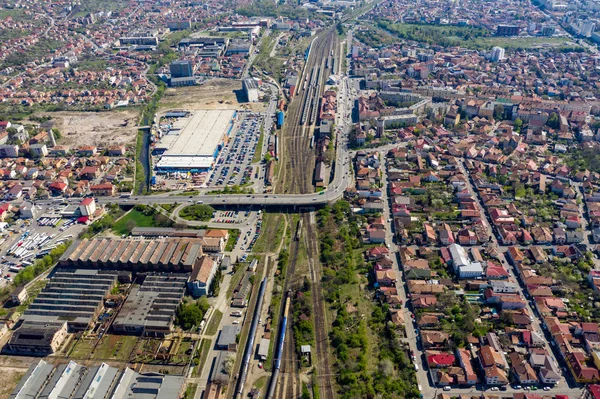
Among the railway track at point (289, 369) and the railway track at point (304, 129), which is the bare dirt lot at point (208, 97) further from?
the railway track at point (289, 369)

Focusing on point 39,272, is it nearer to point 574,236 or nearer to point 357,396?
point 357,396

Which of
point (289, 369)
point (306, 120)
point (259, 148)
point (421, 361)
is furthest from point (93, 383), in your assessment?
point (306, 120)

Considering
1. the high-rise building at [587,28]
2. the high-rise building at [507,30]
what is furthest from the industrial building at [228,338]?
the high-rise building at [587,28]

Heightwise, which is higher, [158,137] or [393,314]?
[158,137]

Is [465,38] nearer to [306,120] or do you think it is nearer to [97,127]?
[306,120]

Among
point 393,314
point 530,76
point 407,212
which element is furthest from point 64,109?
point 530,76

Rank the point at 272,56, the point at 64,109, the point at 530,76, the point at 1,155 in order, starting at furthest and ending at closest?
the point at 272,56 < the point at 530,76 < the point at 64,109 < the point at 1,155

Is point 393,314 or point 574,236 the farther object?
point 574,236
